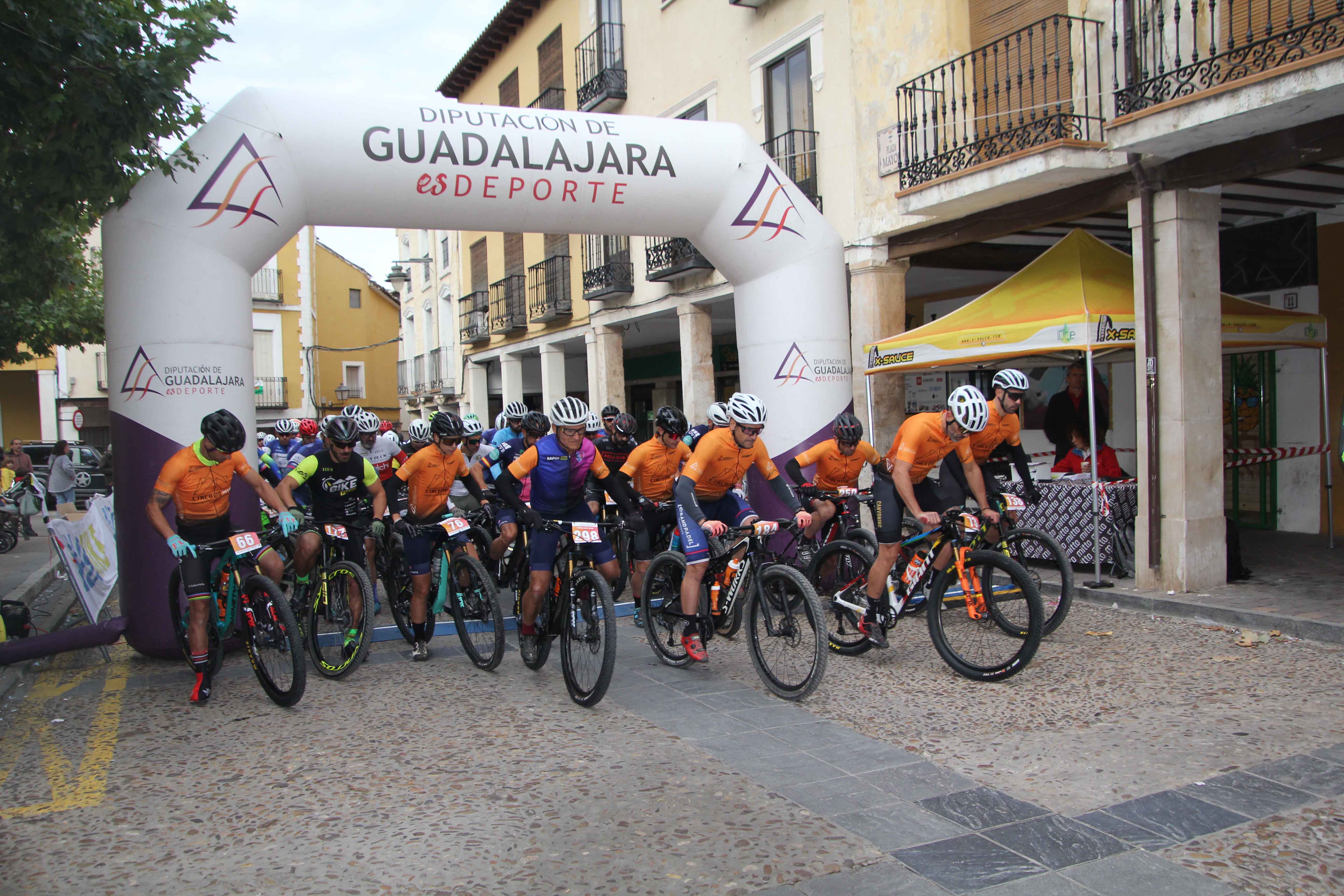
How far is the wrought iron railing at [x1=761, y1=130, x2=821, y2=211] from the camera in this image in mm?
12625

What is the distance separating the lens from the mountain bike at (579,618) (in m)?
5.57

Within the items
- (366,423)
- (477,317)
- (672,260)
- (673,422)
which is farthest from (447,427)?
(477,317)

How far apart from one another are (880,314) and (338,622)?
7311 millimetres

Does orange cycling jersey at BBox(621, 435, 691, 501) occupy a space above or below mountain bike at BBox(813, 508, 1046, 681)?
above

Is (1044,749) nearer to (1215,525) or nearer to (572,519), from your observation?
(572,519)

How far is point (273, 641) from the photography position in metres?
5.87

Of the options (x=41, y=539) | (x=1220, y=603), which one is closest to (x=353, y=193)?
(x=1220, y=603)

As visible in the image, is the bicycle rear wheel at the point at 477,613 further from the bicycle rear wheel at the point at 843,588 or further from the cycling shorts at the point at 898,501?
the cycling shorts at the point at 898,501

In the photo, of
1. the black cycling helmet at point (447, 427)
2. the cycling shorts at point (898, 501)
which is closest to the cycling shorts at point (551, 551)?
the black cycling helmet at point (447, 427)

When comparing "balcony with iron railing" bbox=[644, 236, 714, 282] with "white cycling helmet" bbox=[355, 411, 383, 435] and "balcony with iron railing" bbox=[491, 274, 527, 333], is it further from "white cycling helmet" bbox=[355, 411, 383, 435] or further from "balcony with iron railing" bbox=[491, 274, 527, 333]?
"balcony with iron railing" bbox=[491, 274, 527, 333]

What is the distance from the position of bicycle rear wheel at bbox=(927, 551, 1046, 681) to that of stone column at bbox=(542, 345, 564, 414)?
16.0 metres

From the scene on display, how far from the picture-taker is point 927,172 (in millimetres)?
10445

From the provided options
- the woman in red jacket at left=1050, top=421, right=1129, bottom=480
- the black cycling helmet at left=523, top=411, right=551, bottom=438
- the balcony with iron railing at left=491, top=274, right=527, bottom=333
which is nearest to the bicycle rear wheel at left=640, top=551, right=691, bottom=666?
the black cycling helmet at left=523, top=411, right=551, bottom=438

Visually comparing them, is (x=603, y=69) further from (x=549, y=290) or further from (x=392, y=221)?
(x=392, y=221)
